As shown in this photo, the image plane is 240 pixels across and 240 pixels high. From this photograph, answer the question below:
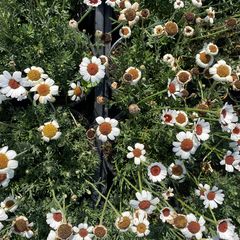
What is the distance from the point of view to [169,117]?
6.81 feet

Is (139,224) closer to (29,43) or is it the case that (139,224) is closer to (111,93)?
(111,93)

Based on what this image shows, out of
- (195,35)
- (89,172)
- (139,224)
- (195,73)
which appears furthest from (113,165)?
(195,35)

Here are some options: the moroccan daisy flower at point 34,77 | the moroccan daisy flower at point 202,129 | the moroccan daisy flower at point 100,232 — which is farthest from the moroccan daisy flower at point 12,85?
the moroccan daisy flower at point 202,129

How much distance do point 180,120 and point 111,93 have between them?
1.96 feet

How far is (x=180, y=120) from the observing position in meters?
2.04

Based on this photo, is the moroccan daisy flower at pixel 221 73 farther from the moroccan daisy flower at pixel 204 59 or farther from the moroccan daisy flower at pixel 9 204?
the moroccan daisy flower at pixel 9 204

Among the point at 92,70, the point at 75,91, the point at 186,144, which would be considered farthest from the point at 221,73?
the point at 75,91

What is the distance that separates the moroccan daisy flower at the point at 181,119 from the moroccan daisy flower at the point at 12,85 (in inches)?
28.4

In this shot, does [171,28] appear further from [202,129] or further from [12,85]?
[12,85]

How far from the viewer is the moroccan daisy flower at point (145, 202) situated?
1.99 m

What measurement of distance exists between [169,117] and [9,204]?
859 mm

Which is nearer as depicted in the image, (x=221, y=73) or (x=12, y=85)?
(x=12, y=85)

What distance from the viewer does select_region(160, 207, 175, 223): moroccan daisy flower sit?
6.70 feet

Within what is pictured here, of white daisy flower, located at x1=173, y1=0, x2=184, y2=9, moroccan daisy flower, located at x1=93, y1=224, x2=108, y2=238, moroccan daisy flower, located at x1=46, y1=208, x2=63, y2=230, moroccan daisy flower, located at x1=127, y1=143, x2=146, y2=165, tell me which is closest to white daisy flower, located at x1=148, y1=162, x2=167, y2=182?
moroccan daisy flower, located at x1=127, y1=143, x2=146, y2=165
